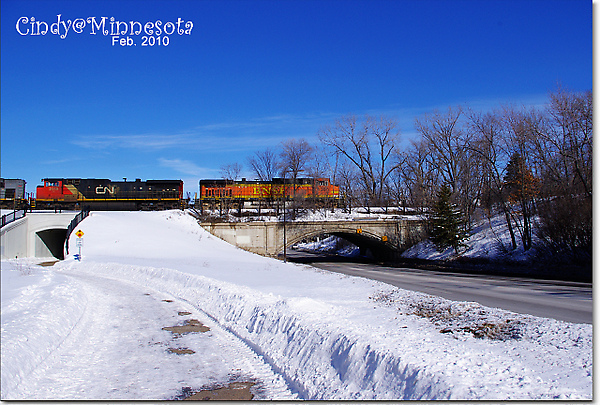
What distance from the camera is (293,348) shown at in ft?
24.5

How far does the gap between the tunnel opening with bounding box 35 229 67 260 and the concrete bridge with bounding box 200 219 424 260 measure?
14357 mm

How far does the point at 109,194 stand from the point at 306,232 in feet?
84.6

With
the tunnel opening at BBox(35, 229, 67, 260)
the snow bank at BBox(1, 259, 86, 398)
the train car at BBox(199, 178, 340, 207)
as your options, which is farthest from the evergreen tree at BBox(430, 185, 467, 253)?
the snow bank at BBox(1, 259, 86, 398)

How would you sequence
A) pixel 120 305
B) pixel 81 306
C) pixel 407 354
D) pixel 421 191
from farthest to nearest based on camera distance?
1. pixel 421 191
2. pixel 120 305
3. pixel 81 306
4. pixel 407 354

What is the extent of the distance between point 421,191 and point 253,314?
4947cm

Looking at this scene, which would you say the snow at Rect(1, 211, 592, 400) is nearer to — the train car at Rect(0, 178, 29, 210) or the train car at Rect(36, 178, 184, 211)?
the train car at Rect(36, 178, 184, 211)

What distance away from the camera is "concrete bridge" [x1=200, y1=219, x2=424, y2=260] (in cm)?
4719

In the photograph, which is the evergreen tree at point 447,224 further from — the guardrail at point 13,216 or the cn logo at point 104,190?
the cn logo at point 104,190

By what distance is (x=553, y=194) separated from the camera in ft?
30.6

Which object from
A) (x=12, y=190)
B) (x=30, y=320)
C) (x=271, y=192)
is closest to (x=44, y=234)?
(x=12, y=190)

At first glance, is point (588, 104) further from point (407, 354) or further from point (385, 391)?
point (385, 391)

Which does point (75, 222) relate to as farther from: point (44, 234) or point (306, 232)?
point (306, 232)

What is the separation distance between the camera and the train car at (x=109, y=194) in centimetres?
5012

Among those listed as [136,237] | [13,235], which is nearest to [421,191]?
[136,237]
